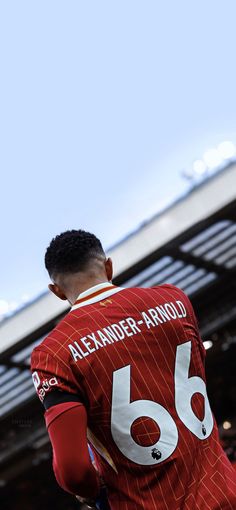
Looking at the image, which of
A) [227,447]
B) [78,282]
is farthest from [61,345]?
[227,447]

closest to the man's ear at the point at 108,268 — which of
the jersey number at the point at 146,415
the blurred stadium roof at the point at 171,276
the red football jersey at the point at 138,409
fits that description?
the red football jersey at the point at 138,409

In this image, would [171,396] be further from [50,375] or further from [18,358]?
[18,358]

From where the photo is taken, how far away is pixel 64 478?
2029 mm

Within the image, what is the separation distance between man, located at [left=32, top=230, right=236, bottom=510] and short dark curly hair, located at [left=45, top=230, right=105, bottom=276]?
88mm

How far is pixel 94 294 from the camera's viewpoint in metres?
2.25

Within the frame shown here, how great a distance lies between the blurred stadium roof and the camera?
38.9 feet

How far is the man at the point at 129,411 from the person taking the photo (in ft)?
6.72

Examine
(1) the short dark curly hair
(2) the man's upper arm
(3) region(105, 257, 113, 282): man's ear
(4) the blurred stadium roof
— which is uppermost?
(1) the short dark curly hair

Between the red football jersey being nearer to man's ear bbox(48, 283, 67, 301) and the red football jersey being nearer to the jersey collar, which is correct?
the jersey collar

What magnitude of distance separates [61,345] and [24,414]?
17.3 meters

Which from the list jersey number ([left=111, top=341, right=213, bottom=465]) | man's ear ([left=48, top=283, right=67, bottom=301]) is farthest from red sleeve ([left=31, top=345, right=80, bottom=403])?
man's ear ([left=48, top=283, right=67, bottom=301])

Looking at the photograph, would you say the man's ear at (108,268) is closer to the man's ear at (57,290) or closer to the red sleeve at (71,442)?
the man's ear at (57,290)

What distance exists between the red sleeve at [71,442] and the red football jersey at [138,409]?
59 millimetres

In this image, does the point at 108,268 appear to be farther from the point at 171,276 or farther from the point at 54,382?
the point at 171,276
